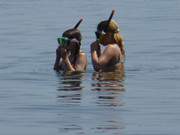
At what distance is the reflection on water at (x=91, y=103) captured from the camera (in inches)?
516

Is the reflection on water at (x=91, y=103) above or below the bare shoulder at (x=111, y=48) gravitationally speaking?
below

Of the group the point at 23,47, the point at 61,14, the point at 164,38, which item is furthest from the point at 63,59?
the point at 61,14

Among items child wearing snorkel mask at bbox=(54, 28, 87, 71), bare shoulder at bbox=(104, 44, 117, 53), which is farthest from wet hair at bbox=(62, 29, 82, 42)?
bare shoulder at bbox=(104, 44, 117, 53)

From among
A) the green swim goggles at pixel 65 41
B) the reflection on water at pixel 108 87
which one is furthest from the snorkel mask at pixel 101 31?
the reflection on water at pixel 108 87

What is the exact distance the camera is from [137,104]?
15.1 meters

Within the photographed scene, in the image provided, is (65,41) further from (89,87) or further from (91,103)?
(91,103)

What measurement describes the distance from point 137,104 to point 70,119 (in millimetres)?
1689

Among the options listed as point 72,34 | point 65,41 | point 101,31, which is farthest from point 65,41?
point 101,31

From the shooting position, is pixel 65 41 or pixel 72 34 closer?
pixel 65 41

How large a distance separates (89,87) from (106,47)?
1.33m

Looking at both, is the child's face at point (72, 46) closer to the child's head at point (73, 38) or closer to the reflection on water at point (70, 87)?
the child's head at point (73, 38)

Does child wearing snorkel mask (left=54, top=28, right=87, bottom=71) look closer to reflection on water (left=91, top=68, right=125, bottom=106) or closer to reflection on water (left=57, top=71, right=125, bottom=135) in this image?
reflection on water (left=57, top=71, right=125, bottom=135)

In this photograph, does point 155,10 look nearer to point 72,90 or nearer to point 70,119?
point 72,90

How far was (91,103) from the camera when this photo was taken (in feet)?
49.8
